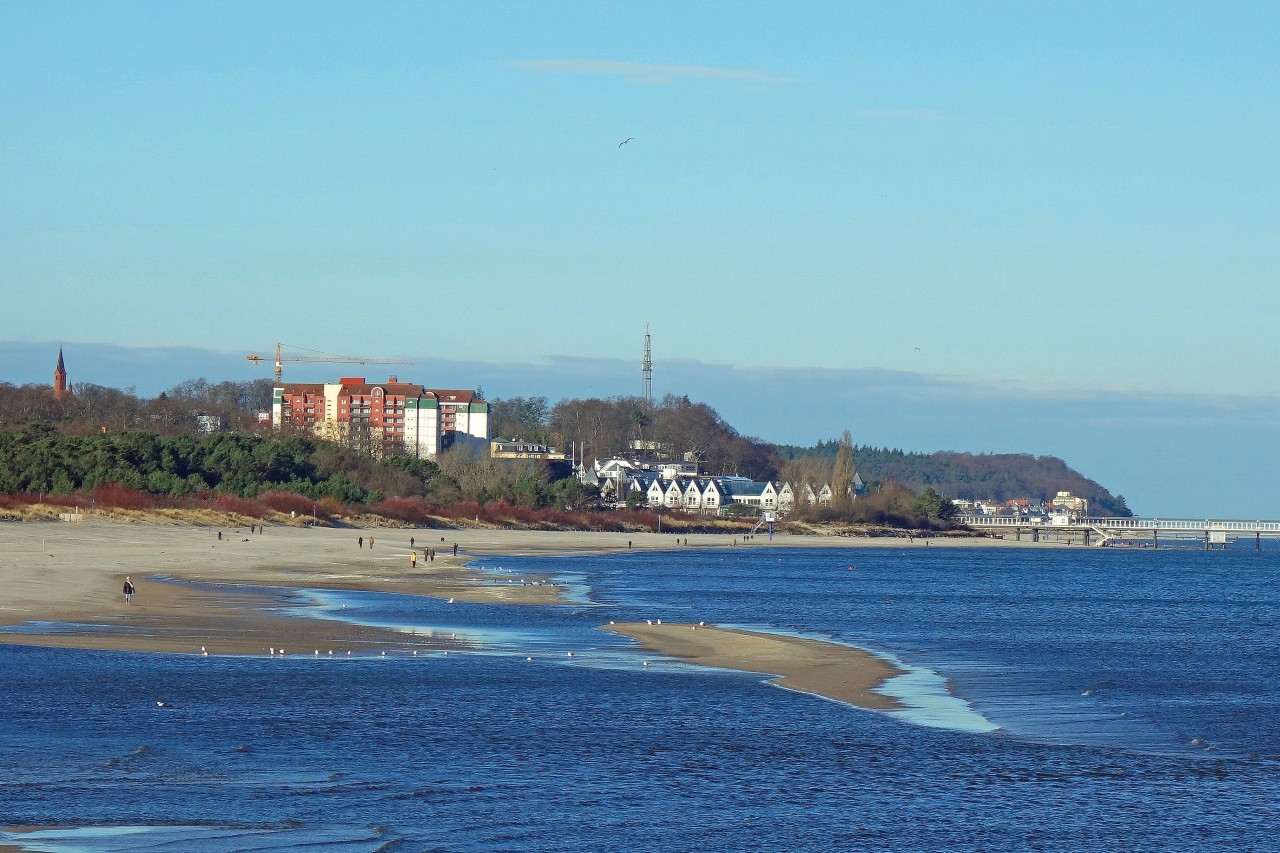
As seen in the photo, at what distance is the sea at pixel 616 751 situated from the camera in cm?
1473

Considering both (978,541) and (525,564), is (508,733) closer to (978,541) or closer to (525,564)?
(525,564)

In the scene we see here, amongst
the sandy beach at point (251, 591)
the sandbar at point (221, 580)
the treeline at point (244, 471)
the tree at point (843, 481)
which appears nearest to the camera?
the sandy beach at point (251, 591)

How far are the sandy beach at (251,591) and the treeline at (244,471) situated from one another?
10904 millimetres

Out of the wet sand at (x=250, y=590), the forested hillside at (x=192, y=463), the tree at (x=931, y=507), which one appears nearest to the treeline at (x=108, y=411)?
the forested hillside at (x=192, y=463)

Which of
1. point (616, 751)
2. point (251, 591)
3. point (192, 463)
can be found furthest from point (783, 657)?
point (192, 463)

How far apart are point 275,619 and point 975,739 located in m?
19.8

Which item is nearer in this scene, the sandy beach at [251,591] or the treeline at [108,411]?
the sandy beach at [251,591]

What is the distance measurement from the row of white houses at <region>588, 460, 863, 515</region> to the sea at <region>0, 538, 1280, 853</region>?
129 meters

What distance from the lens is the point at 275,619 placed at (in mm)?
35156

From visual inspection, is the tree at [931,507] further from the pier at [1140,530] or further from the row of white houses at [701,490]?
the row of white houses at [701,490]

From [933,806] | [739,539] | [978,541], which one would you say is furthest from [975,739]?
[978,541]

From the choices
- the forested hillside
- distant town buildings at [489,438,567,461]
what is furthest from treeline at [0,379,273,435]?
distant town buildings at [489,438,567,461]

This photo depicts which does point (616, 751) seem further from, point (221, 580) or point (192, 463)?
point (192, 463)

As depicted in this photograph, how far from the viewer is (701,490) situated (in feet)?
590
